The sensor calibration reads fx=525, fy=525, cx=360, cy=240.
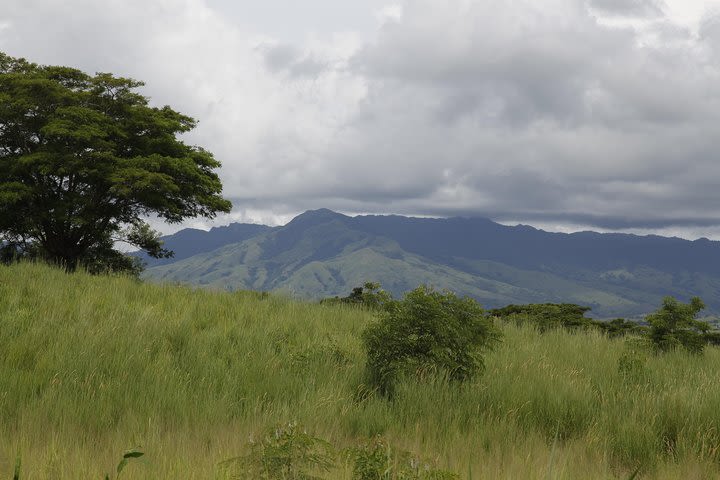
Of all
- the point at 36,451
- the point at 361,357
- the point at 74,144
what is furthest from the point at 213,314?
the point at 74,144

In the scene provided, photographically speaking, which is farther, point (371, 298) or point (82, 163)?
point (82, 163)

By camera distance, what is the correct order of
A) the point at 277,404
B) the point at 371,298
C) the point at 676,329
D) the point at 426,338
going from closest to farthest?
the point at 277,404 → the point at 426,338 → the point at 676,329 → the point at 371,298

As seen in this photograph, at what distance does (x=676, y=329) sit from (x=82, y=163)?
2069 centimetres

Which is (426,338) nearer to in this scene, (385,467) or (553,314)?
(385,467)

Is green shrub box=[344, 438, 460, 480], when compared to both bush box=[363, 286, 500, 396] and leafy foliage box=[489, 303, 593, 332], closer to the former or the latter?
bush box=[363, 286, 500, 396]

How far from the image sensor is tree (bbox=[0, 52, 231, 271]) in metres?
20.6

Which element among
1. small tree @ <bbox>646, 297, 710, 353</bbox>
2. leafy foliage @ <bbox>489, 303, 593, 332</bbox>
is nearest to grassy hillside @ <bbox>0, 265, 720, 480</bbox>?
small tree @ <bbox>646, 297, 710, 353</bbox>

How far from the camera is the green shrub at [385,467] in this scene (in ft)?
9.67

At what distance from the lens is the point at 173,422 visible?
5.07 metres

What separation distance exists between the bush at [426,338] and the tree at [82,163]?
15.4 metres

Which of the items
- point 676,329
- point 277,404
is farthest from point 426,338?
point 676,329

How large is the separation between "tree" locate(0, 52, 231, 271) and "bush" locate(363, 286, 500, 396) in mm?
15385

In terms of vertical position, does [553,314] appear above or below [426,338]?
below

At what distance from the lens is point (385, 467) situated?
3137 millimetres
